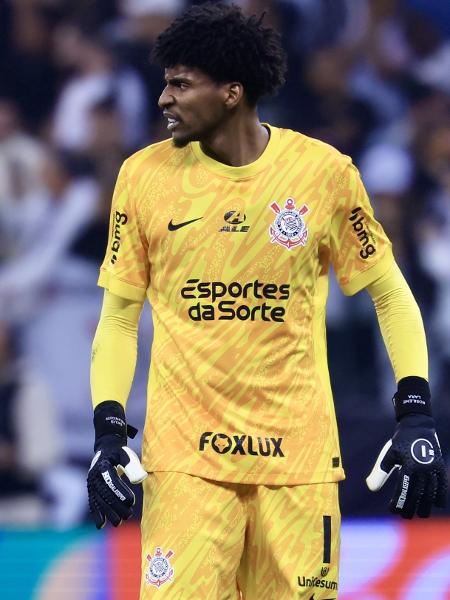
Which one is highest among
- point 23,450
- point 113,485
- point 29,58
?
point 29,58

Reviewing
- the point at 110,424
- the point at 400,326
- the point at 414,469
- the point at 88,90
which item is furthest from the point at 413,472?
the point at 88,90

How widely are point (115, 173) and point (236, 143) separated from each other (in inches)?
139

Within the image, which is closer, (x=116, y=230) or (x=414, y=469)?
(x=414, y=469)

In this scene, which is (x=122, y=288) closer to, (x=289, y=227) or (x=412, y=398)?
(x=289, y=227)

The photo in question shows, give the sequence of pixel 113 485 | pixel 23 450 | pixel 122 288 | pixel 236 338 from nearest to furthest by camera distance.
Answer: pixel 113 485
pixel 236 338
pixel 122 288
pixel 23 450

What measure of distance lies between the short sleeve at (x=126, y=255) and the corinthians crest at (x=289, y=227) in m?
0.36

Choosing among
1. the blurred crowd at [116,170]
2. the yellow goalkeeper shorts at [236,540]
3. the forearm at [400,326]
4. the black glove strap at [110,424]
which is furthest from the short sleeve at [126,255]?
the blurred crowd at [116,170]

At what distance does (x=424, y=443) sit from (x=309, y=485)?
12.9 inches

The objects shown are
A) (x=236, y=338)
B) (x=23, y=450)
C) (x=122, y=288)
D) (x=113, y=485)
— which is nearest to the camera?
(x=113, y=485)

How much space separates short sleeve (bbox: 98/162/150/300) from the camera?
383 cm

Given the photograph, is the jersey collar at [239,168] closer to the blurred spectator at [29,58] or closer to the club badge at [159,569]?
the club badge at [159,569]

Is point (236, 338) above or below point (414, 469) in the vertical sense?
above

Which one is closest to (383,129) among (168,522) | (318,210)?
(318,210)

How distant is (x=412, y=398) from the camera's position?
3.79m
